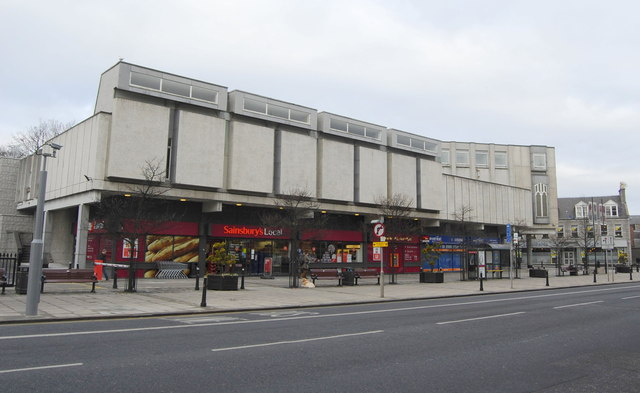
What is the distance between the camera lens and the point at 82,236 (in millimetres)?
27469

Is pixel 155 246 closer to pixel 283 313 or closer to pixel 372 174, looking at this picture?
pixel 372 174

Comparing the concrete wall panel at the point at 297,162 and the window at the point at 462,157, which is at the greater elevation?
the window at the point at 462,157

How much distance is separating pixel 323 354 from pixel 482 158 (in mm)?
56412

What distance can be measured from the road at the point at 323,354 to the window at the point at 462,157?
156ft

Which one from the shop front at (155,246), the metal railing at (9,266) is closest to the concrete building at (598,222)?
the shop front at (155,246)

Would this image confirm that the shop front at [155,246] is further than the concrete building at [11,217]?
No

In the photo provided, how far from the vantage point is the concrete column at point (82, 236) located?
2675 centimetres

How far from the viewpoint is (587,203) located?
81.8 m

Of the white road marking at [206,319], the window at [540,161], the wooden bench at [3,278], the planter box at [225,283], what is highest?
the window at [540,161]

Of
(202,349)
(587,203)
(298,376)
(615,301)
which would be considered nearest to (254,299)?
(202,349)

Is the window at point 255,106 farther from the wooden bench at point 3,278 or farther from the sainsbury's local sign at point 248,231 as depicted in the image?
the wooden bench at point 3,278

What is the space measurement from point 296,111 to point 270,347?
89.8 feet

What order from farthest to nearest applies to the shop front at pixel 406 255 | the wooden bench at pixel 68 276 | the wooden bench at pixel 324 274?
the shop front at pixel 406 255, the wooden bench at pixel 324 274, the wooden bench at pixel 68 276

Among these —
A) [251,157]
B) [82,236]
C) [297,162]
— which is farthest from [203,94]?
[82,236]
